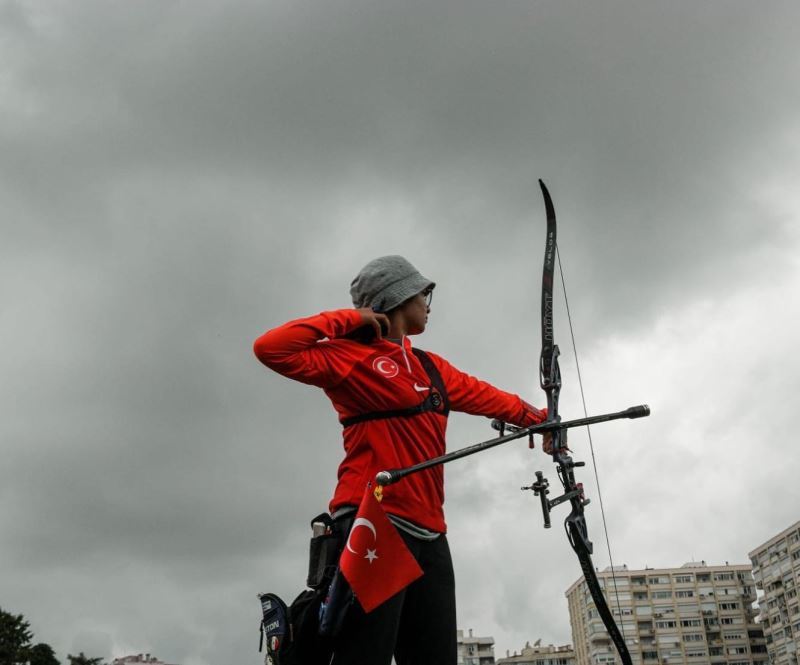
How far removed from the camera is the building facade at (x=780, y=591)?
8994cm

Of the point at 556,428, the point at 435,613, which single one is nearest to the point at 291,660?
the point at 435,613

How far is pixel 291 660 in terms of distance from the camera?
344cm

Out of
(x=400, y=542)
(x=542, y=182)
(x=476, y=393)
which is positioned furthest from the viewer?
(x=542, y=182)

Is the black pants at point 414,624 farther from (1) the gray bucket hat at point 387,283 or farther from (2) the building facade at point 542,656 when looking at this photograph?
(2) the building facade at point 542,656

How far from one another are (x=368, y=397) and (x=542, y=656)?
421ft

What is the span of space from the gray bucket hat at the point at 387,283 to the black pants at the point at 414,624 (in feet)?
3.59

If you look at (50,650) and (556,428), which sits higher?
(50,650)

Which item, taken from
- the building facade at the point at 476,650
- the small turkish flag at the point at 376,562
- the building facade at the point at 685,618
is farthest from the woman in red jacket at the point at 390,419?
the building facade at the point at 476,650

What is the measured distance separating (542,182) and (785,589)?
99.9m

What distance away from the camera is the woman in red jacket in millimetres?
3492

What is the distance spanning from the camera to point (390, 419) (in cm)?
370

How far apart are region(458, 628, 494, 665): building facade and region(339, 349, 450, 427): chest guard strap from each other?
135 meters

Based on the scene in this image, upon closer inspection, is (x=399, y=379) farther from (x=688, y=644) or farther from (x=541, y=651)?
(x=541, y=651)

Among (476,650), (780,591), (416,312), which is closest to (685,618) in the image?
(780,591)
